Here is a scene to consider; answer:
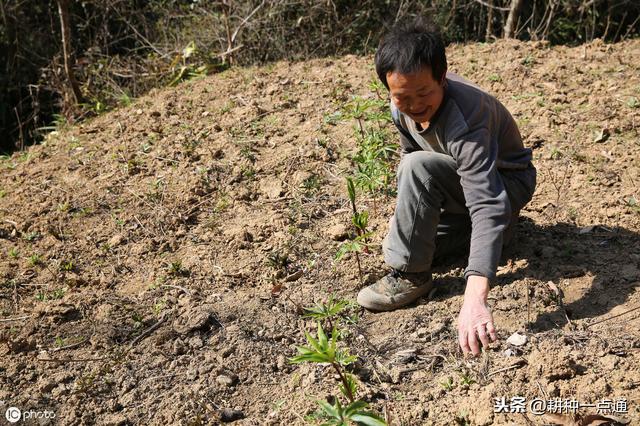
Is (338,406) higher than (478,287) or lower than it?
lower

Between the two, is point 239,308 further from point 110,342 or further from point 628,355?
point 628,355

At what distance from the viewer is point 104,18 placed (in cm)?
726

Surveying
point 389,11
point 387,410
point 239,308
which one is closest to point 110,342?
point 239,308

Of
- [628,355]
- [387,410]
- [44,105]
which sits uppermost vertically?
[628,355]

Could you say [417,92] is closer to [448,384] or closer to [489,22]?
[448,384]

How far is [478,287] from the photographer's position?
2.56m

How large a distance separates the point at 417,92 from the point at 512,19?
3864 mm

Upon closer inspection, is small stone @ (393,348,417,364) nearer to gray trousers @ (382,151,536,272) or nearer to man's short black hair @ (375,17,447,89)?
gray trousers @ (382,151,536,272)

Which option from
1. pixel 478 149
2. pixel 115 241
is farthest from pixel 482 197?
pixel 115 241

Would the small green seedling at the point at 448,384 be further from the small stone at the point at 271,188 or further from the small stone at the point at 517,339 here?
the small stone at the point at 271,188

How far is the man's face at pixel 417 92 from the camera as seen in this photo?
8.92 feet

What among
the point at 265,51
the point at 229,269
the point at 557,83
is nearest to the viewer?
the point at 229,269

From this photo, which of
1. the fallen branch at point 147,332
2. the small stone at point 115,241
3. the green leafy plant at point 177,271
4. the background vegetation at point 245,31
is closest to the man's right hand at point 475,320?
the fallen branch at point 147,332

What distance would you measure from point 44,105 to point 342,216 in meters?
4.68
